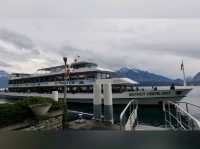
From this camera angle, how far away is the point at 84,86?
10.9m

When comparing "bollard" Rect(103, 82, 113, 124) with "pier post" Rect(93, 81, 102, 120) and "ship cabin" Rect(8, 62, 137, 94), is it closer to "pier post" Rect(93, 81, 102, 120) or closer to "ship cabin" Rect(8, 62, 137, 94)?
"pier post" Rect(93, 81, 102, 120)

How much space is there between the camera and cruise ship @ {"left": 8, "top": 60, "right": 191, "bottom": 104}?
8.94m

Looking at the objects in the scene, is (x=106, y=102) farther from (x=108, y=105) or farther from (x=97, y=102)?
(x=97, y=102)

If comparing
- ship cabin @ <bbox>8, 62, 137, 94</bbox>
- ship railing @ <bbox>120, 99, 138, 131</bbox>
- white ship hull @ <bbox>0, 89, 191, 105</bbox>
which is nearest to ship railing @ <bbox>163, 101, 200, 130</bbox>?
ship railing @ <bbox>120, 99, 138, 131</bbox>

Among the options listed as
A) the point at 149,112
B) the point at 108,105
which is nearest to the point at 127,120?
the point at 108,105

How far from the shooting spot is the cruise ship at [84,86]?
8.94m

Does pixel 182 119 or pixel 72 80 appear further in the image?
pixel 72 80

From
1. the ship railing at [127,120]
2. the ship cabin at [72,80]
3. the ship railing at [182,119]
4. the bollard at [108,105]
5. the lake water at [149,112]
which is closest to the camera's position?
the ship railing at [182,119]

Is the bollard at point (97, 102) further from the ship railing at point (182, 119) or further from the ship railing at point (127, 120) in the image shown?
the ship railing at point (182, 119)

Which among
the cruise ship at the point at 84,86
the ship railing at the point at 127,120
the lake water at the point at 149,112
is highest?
the cruise ship at the point at 84,86

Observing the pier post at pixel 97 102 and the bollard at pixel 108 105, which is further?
the pier post at pixel 97 102

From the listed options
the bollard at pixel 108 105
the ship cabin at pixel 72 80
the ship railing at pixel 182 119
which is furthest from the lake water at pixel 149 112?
→ the ship railing at pixel 182 119

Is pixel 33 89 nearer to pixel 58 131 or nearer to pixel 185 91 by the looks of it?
pixel 185 91

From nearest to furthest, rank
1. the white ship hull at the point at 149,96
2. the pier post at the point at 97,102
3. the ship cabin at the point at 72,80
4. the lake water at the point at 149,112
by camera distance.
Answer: the pier post at the point at 97,102 → the lake water at the point at 149,112 → the ship cabin at the point at 72,80 → the white ship hull at the point at 149,96
